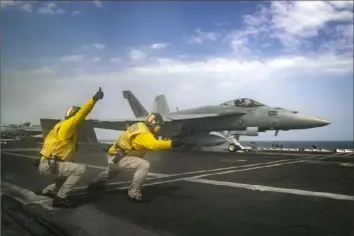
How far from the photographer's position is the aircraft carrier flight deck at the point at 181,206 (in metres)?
2.51

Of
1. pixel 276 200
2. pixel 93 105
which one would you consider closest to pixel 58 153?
pixel 93 105

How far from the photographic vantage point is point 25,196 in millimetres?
3699

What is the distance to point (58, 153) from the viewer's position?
3.18 meters

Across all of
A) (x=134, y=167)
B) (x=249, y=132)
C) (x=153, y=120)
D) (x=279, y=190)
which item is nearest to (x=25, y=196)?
(x=134, y=167)

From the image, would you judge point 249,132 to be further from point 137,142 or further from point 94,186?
point 137,142

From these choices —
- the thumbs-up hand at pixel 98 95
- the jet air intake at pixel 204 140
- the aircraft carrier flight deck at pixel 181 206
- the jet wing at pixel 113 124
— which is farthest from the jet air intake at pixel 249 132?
the thumbs-up hand at pixel 98 95

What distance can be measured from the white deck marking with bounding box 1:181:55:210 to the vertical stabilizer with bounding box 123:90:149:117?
4.38 ft

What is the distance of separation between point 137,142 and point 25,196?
4.85ft

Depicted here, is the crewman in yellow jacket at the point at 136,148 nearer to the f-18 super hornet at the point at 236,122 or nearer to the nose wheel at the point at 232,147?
the f-18 super hornet at the point at 236,122

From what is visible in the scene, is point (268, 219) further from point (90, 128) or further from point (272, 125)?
point (272, 125)

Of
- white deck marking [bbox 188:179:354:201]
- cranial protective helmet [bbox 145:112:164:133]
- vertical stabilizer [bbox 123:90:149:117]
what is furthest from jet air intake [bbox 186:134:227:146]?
cranial protective helmet [bbox 145:112:164:133]

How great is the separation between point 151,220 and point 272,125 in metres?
9.25

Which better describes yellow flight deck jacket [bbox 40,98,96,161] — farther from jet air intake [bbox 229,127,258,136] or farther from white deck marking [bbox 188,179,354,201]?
jet air intake [bbox 229,127,258,136]

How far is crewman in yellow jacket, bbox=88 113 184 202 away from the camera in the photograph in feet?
10.7
